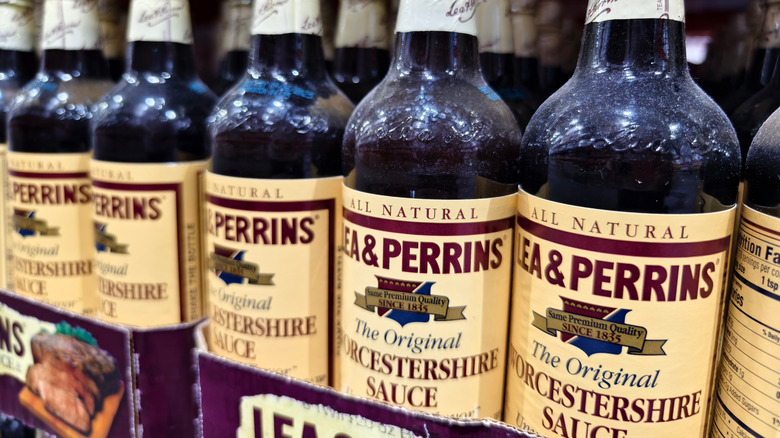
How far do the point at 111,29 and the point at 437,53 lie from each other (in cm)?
104

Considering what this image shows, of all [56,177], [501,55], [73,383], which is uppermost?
[501,55]

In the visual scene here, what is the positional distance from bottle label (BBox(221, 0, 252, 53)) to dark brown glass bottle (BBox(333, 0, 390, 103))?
23 cm

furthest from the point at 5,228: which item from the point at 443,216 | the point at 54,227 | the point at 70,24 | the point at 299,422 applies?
the point at 443,216

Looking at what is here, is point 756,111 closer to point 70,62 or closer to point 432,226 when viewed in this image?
point 432,226

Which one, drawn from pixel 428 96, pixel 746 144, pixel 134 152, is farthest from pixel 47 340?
pixel 746 144

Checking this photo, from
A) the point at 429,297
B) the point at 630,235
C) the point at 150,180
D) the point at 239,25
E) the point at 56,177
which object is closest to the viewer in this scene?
the point at 630,235

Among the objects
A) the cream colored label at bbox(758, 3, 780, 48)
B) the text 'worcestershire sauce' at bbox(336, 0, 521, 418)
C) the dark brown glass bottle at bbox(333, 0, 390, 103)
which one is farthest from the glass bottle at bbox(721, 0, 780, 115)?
the dark brown glass bottle at bbox(333, 0, 390, 103)

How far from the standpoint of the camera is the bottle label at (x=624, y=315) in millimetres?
618

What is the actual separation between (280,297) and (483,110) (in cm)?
39

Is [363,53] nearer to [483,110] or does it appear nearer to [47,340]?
[483,110]

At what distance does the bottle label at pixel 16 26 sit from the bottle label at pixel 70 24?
0.74ft

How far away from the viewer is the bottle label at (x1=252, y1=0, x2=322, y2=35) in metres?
0.89

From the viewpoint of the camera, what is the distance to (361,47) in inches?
45.9

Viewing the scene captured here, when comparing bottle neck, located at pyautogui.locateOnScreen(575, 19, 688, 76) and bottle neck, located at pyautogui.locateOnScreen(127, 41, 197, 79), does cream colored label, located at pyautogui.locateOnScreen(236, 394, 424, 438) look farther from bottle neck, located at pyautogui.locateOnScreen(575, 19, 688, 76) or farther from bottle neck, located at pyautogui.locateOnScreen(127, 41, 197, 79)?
bottle neck, located at pyautogui.locateOnScreen(127, 41, 197, 79)
